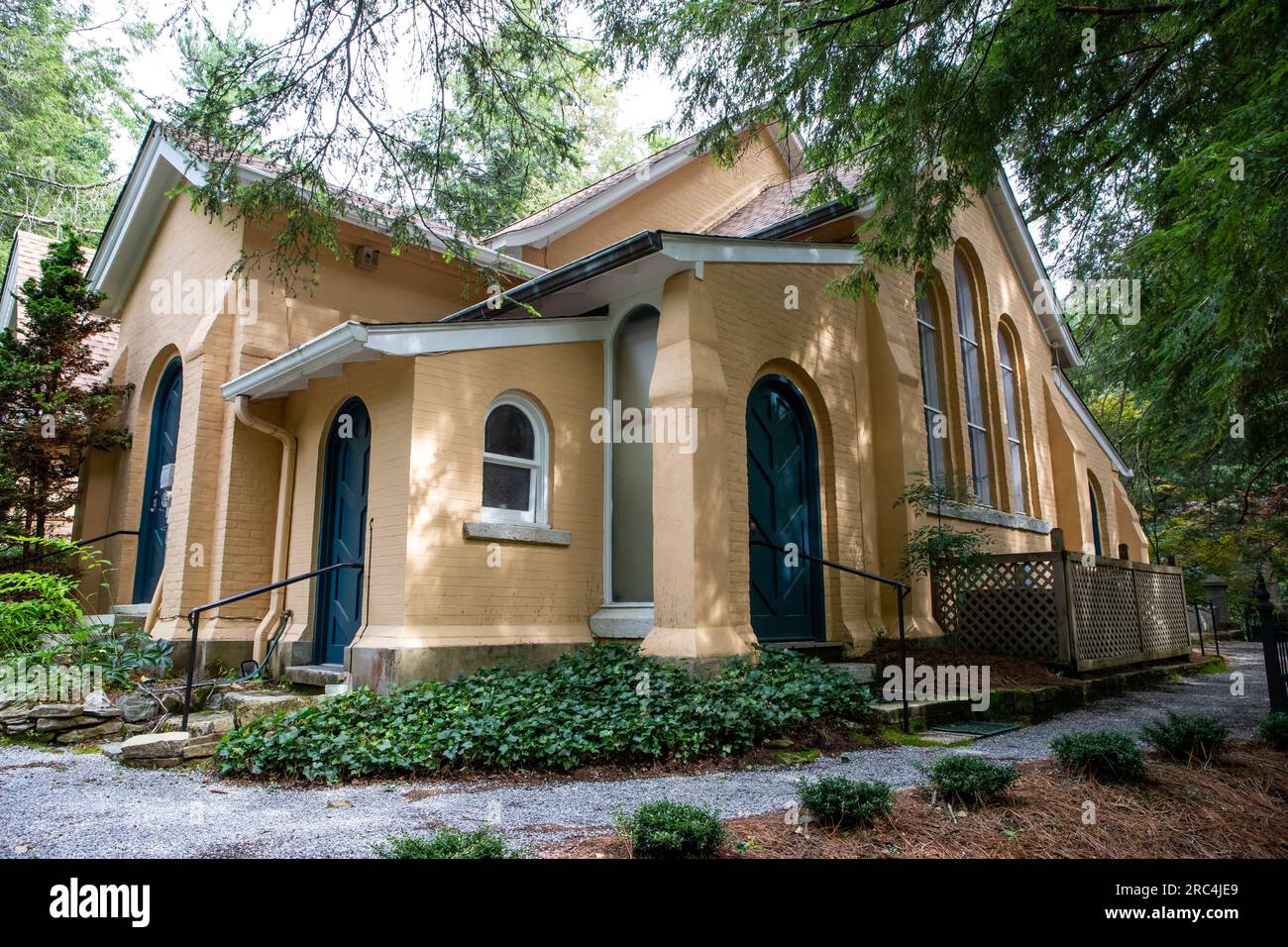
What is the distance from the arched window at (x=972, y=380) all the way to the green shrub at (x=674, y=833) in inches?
407

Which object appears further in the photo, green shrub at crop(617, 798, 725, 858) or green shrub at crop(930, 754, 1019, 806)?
green shrub at crop(930, 754, 1019, 806)

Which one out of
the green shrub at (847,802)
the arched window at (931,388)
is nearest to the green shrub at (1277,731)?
the green shrub at (847,802)

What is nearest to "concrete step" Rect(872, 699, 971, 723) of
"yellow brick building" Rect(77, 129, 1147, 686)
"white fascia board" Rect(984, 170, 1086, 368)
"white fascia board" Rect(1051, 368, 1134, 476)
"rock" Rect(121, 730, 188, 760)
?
"yellow brick building" Rect(77, 129, 1147, 686)

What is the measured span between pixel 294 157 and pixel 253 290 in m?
3.91

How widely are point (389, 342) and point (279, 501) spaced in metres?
3.14

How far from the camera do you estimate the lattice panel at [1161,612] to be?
11.7m

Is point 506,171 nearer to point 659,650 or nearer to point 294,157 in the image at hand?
point 294,157

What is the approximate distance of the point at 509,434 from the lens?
336 inches

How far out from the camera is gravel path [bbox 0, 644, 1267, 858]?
394 cm

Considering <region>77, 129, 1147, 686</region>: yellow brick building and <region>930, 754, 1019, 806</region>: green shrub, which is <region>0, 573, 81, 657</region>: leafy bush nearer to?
<region>77, 129, 1147, 686</region>: yellow brick building

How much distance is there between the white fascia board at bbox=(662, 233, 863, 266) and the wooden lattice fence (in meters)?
4.13

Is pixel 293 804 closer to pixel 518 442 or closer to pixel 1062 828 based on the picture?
pixel 1062 828

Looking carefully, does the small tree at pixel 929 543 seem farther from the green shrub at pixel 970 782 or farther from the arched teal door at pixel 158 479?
the arched teal door at pixel 158 479

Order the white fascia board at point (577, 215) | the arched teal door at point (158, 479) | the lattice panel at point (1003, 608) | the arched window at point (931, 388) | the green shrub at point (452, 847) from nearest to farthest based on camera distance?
the green shrub at point (452, 847), the lattice panel at point (1003, 608), the arched teal door at point (158, 479), the arched window at point (931, 388), the white fascia board at point (577, 215)
